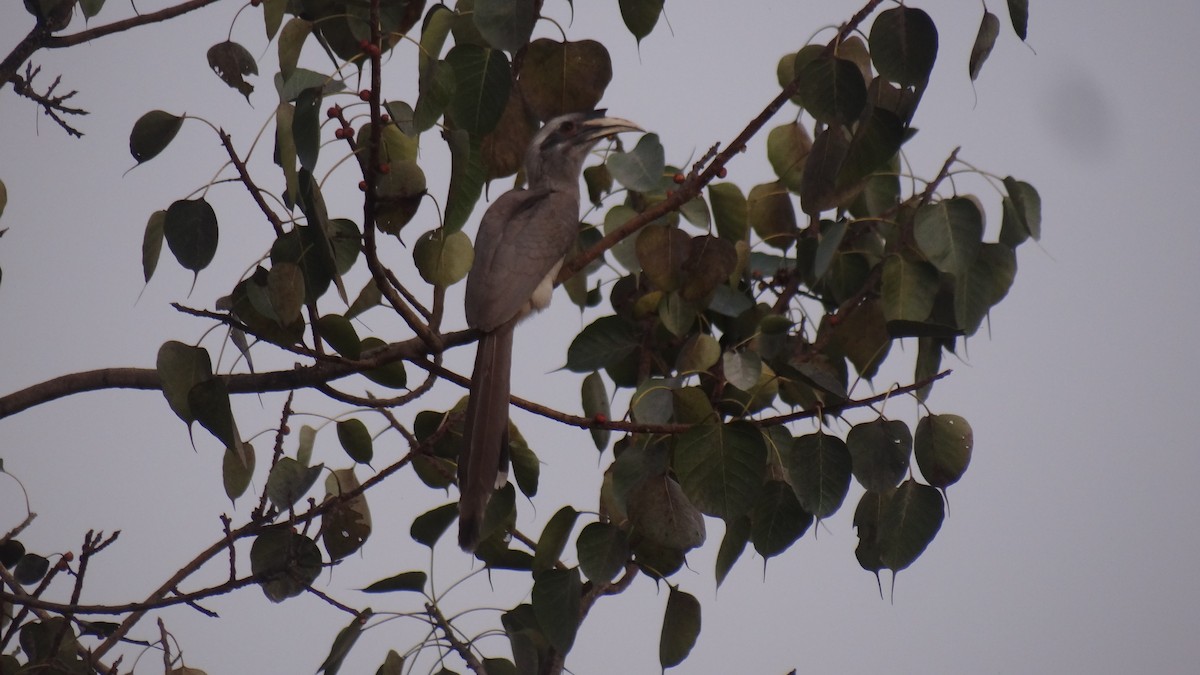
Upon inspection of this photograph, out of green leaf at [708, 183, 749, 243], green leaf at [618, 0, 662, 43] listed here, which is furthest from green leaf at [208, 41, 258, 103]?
green leaf at [708, 183, 749, 243]

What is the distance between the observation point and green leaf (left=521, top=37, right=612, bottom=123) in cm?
255

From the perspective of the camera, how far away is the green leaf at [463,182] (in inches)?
82.1

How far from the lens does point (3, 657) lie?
2594 mm

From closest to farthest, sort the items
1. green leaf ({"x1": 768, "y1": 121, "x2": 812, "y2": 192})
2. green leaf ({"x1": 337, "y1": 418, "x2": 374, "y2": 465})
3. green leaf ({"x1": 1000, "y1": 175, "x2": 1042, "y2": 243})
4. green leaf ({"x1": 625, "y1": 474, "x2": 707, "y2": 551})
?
1. green leaf ({"x1": 625, "y1": 474, "x2": 707, "y2": 551})
2. green leaf ({"x1": 1000, "y1": 175, "x2": 1042, "y2": 243})
3. green leaf ({"x1": 337, "y1": 418, "x2": 374, "y2": 465})
4. green leaf ({"x1": 768, "y1": 121, "x2": 812, "y2": 192})

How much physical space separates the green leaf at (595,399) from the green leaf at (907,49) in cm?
128

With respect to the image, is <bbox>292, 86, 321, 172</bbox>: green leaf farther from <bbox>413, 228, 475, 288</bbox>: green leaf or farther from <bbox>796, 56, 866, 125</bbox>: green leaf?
<bbox>796, 56, 866, 125</bbox>: green leaf

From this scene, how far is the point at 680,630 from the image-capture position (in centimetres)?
251

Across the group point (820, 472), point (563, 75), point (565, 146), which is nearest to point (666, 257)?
point (563, 75)

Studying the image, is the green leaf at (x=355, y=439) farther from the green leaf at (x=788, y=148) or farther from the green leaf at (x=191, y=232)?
the green leaf at (x=788, y=148)

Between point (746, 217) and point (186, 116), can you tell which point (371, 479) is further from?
point (746, 217)

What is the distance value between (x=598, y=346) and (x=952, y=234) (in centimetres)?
95

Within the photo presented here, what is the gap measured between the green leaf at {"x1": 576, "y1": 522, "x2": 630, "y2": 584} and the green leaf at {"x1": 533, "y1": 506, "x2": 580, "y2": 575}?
0.25m

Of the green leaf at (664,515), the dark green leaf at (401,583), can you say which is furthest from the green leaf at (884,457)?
the dark green leaf at (401,583)

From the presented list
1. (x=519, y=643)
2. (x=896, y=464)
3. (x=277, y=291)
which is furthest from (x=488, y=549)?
(x=896, y=464)
